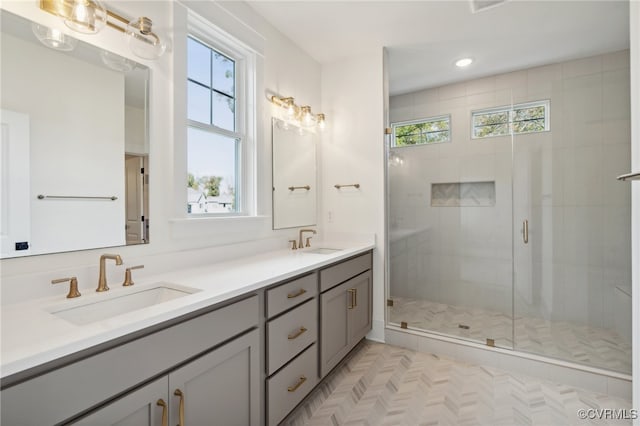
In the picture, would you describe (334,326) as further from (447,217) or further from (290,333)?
(447,217)

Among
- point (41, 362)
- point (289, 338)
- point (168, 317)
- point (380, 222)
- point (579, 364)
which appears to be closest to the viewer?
point (41, 362)

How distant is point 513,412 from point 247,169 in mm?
2326

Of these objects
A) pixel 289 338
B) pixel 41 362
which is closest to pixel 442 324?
pixel 289 338

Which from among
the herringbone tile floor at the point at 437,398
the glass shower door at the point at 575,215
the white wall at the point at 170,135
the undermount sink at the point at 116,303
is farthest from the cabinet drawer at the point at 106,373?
the glass shower door at the point at 575,215

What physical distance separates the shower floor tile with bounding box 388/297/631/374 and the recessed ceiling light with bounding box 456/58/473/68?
7.79 ft

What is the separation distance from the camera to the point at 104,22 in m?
1.30

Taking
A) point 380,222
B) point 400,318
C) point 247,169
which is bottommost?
point 400,318

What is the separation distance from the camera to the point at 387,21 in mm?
2336

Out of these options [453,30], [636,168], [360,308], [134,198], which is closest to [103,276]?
[134,198]

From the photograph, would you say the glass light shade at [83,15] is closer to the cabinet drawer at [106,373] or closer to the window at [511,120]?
the cabinet drawer at [106,373]

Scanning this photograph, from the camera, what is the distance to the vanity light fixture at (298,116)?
2.47 meters

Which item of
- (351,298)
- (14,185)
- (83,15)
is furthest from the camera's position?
(351,298)

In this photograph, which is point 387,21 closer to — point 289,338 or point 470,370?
point 289,338

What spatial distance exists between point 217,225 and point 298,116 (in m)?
1.23
